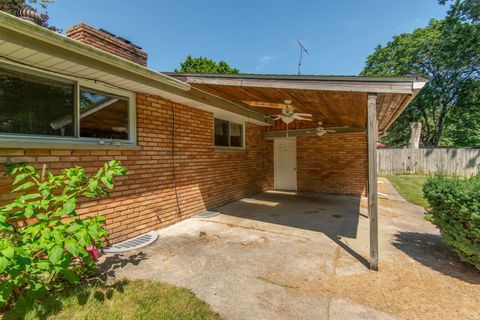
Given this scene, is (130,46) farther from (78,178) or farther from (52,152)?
(78,178)

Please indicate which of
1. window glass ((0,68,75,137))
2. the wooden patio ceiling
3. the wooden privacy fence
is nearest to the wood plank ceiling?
the wooden patio ceiling

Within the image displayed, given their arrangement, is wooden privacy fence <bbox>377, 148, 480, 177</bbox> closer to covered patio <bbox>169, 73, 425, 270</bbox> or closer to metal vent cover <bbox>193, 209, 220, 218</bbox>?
covered patio <bbox>169, 73, 425, 270</bbox>

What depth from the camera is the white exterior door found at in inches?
382

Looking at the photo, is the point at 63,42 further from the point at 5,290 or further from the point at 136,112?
the point at 5,290

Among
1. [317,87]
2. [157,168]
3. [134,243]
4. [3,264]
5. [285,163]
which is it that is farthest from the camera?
[285,163]

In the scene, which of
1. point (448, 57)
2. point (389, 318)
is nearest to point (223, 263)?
point (389, 318)

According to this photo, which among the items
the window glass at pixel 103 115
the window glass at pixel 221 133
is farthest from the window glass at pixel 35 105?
the window glass at pixel 221 133

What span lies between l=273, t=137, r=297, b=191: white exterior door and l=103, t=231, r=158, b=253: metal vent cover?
651 cm

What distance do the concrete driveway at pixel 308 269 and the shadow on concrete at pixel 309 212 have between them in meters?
0.05

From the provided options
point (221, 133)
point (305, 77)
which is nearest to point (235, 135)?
point (221, 133)

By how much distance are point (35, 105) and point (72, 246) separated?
6.69 ft

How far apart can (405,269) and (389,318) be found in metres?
1.26

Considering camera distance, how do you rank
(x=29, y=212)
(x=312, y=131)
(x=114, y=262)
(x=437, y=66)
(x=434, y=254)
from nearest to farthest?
(x=29, y=212) < (x=114, y=262) < (x=434, y=254) < (x=312, y=131) < (x=437, y=66)

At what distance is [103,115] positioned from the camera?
378cm
